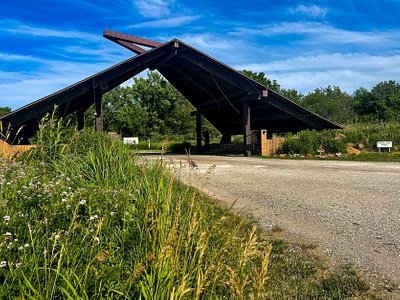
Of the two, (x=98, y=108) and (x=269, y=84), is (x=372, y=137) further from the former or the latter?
(x=269, y=84)

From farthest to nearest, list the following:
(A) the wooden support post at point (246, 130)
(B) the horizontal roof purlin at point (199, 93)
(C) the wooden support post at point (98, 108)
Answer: (A) the wooden support post at point (246, 130) < (C) the wooden support post at point (98, 108) < (B) the horizontal roof purlin at point (199, 93)

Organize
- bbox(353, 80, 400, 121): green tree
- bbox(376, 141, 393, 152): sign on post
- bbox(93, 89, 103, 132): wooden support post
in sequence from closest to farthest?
bbox(376, 141, 393, 152): sign on post → bbox(93, 89, 103, 132): wooden support post → bbox(353, 80, 400, 121): green tree

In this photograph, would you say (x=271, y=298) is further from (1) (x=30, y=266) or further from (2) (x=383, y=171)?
(2) (x=383, y=171)

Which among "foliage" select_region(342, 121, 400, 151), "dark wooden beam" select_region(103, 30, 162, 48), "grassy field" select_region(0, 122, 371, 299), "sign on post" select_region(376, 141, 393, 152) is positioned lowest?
"grassy field" select_region(0, 122, 371, 299)

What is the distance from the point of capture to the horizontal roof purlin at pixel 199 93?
47.4ft

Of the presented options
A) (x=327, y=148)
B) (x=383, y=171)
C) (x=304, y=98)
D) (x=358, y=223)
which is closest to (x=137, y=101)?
(x=304, y=98)

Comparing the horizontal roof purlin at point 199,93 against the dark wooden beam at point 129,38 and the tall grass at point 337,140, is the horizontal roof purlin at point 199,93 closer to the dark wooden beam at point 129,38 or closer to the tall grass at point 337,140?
the dark wooden beam at point 129,38

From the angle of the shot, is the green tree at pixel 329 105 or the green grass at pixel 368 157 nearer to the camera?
the green grass at pixel 368 157

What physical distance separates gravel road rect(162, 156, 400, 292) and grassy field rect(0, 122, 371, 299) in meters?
0.35

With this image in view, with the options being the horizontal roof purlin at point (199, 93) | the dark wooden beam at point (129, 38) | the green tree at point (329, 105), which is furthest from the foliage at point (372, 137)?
the green tree at point (329, 105)

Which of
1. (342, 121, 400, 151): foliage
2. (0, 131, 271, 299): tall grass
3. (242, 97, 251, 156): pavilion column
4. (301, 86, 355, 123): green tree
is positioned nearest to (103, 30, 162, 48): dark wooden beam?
(242, 97, 251, 156): pavilion column

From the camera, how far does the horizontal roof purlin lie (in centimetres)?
1444

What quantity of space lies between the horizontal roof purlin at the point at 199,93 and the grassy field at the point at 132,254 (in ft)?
35.4

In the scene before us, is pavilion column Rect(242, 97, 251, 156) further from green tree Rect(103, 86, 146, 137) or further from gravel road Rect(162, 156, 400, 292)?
green tree Rect(103, 86, 146, 137)
